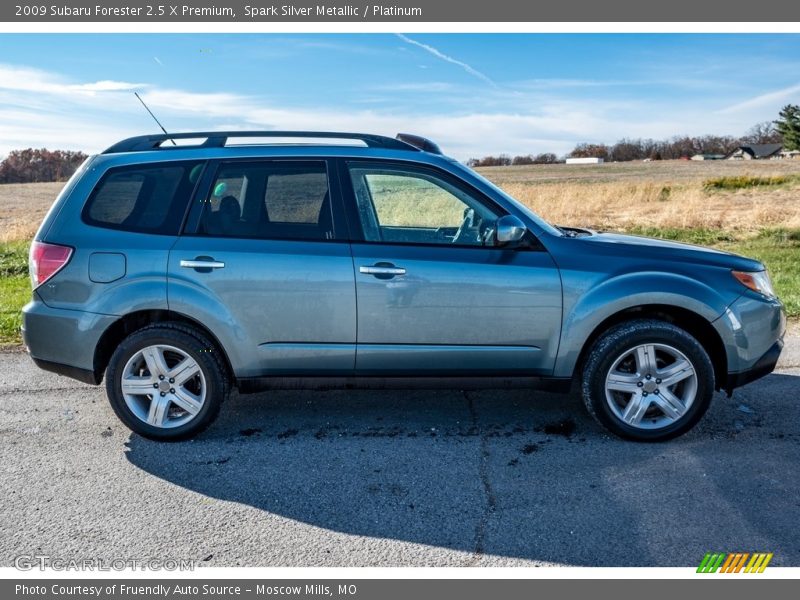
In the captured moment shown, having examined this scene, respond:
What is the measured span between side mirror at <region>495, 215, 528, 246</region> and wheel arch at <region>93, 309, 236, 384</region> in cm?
186

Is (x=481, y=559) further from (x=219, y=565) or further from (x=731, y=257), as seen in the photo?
(x=731, y=257)

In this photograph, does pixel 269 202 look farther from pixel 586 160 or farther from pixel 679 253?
pixel 586 160

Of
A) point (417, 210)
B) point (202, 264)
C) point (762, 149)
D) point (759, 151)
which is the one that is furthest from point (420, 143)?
point (762, 149)

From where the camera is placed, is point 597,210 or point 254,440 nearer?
point 254,440

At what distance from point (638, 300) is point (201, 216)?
2770 mm

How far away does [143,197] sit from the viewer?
4648 mm

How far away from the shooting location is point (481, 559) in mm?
3234

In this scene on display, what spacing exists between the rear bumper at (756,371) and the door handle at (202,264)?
327 centimetres

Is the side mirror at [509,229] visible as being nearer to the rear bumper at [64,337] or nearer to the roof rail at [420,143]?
the roof rail at [420,143]

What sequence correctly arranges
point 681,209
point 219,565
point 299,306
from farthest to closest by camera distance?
point 681,209 → point 299,306 → point 219,565

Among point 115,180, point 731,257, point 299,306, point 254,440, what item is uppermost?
point 115,180

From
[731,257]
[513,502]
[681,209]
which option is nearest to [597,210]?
[681,209]

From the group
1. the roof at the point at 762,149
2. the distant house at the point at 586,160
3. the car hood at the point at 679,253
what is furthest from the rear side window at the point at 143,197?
the roof at the point at 762,149

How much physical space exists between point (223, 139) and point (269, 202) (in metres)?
0.59
